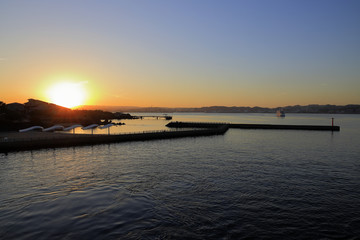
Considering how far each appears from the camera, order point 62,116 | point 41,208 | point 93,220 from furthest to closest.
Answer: point 62,116 < point 41,208 < point 93,220

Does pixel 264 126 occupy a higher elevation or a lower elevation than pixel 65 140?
lower

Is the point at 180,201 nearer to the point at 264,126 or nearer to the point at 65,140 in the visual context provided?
the point at 65,140

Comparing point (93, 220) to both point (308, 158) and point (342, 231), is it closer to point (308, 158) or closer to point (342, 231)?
point (342, 231)

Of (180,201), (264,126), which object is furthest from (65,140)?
(264,126)

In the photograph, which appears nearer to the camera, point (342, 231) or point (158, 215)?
point (342, 231)

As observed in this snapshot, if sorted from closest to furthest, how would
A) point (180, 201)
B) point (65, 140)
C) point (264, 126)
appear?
point (180, 201), point (65, 140), point (264, 126)

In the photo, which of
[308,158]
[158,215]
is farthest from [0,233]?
[308,158]

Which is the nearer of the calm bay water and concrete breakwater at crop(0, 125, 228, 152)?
the calm bay water

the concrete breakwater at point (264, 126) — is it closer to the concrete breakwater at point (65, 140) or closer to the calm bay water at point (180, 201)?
the concrete breakwater at point (65, 140)

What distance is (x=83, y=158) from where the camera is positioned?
40250mm

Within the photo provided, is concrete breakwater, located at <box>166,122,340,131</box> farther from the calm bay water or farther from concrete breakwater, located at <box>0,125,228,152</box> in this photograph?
the calm bay water

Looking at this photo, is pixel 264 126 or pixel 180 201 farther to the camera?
pixel 264 126

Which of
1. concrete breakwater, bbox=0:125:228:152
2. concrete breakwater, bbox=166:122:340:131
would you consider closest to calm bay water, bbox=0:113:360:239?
concrete breakwater, bbox=0:125:228:152

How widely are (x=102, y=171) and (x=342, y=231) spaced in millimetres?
26211
